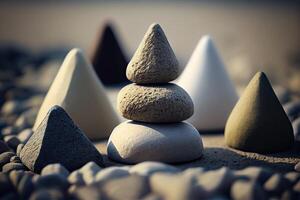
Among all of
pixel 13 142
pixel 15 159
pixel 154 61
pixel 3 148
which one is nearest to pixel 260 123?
pixel 154 61

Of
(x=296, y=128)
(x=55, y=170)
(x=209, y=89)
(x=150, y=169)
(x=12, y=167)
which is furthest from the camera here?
(x=209, y=89)

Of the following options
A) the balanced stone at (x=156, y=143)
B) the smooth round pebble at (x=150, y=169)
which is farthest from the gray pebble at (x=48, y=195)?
the balanced stone at (x=156, y=143)

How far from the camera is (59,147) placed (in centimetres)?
633

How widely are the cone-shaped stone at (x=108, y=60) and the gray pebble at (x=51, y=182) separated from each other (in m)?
8.55

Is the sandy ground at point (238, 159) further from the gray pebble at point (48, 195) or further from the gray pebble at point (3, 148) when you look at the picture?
the gray pebble at point (48, 195)

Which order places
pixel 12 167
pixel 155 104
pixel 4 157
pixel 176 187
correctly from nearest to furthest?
pixel 176 187 < pixel 12 167 < pixel 155 104 < pixel 4 157

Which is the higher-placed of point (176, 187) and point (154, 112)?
point (154, 112)

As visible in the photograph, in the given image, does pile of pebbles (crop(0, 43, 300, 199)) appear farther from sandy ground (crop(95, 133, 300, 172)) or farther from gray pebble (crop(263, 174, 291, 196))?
sandy ground (crop(95, 133, 300, 172))

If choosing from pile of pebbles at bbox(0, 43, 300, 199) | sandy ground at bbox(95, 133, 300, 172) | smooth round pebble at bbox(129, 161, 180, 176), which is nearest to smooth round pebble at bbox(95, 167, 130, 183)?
pile of pebbles at bbox(0, 43, 300, 199)

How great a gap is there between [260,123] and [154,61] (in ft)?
6.21

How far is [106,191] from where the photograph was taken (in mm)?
5094

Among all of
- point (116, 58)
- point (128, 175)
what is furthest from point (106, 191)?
point (116, 58)

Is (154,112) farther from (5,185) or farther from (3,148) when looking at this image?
(3,148)

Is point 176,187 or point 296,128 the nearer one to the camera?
Result: point 176,187
